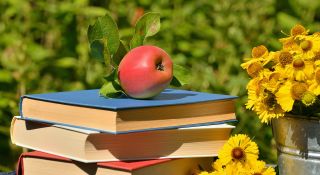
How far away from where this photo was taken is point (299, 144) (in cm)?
117

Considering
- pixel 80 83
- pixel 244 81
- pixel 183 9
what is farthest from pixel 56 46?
pixel 244 81

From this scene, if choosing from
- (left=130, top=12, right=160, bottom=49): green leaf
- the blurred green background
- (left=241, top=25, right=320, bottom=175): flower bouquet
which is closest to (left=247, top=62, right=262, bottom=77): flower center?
(left=241, top=25, right=320, bottom=175): flower bouquet

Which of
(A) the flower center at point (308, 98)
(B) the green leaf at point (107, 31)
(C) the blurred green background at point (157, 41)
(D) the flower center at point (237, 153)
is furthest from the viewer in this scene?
(C) the blurred green background at point (157, 41)

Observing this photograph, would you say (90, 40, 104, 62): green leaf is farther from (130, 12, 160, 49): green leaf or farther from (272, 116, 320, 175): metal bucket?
(272, 116, 320, 175): metal bucket

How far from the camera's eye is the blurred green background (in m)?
2.19

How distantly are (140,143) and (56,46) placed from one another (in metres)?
1.21

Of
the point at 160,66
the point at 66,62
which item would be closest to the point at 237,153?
the point at 160,66

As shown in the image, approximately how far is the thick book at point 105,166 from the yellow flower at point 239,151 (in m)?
0.09

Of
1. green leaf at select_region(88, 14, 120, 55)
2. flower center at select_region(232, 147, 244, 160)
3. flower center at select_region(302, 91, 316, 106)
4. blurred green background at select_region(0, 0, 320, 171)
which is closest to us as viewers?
flower center at select_region(302, 91, 316, 106)

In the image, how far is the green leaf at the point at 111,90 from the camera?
51.9 inches

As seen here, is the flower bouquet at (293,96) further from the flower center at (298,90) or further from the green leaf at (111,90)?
the green leaf at (111,90)

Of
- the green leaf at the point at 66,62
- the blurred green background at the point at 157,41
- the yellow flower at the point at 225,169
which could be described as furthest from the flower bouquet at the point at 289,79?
the green leaf at the point at 66,62

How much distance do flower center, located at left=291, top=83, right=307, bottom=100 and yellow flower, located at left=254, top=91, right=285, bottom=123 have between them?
0.04 metres

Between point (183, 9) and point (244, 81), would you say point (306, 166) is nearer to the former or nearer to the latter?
point (244, 81)
